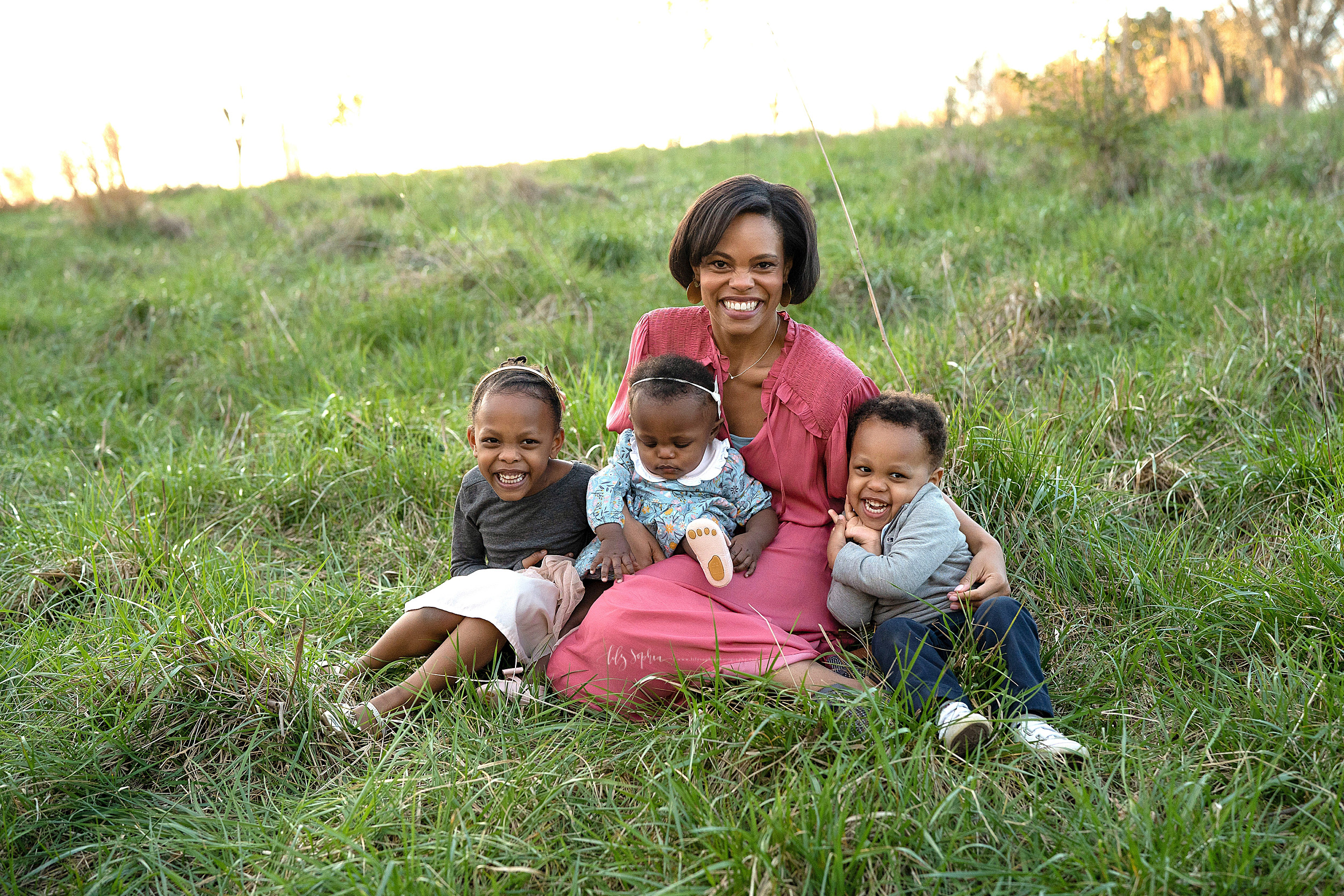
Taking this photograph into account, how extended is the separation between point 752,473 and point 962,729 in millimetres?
983

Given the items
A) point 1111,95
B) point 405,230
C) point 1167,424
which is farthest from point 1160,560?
point 405,230

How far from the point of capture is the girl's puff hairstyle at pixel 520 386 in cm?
266

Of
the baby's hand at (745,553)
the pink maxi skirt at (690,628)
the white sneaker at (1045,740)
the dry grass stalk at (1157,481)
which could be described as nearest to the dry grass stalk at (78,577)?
the pink maxi skirt at (690,628)

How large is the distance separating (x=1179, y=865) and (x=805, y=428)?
1.37 m

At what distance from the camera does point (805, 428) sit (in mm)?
2584

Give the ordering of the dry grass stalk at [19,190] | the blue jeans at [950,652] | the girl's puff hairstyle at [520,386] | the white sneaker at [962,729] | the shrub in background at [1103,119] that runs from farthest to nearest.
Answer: the dry grass stalk at [19,190] → the shrub in background at [1103,119] → the girl's puff hairstyle at [520,386] → the blue jeans at [950,652] → the white sneaker at [962,729]

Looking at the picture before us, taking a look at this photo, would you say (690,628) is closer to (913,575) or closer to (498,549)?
(913,575)

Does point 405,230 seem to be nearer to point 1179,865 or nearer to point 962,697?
point 962,697

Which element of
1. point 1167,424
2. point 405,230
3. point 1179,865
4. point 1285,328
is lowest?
point 1179,865

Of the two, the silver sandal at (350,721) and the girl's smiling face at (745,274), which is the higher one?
the girl's smiling face at (745,274)

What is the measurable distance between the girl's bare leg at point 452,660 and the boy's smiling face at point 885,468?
1097 millimetres

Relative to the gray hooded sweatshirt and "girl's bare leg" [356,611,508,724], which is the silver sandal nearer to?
"girl's bare leg" [356,611,508,724]

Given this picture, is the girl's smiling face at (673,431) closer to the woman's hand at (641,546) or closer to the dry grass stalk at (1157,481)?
the woman's hand at (641,546)

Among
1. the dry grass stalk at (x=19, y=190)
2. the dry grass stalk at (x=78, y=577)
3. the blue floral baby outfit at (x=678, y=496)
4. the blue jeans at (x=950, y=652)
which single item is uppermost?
the dry grass stalk at (x=19, y=190)
